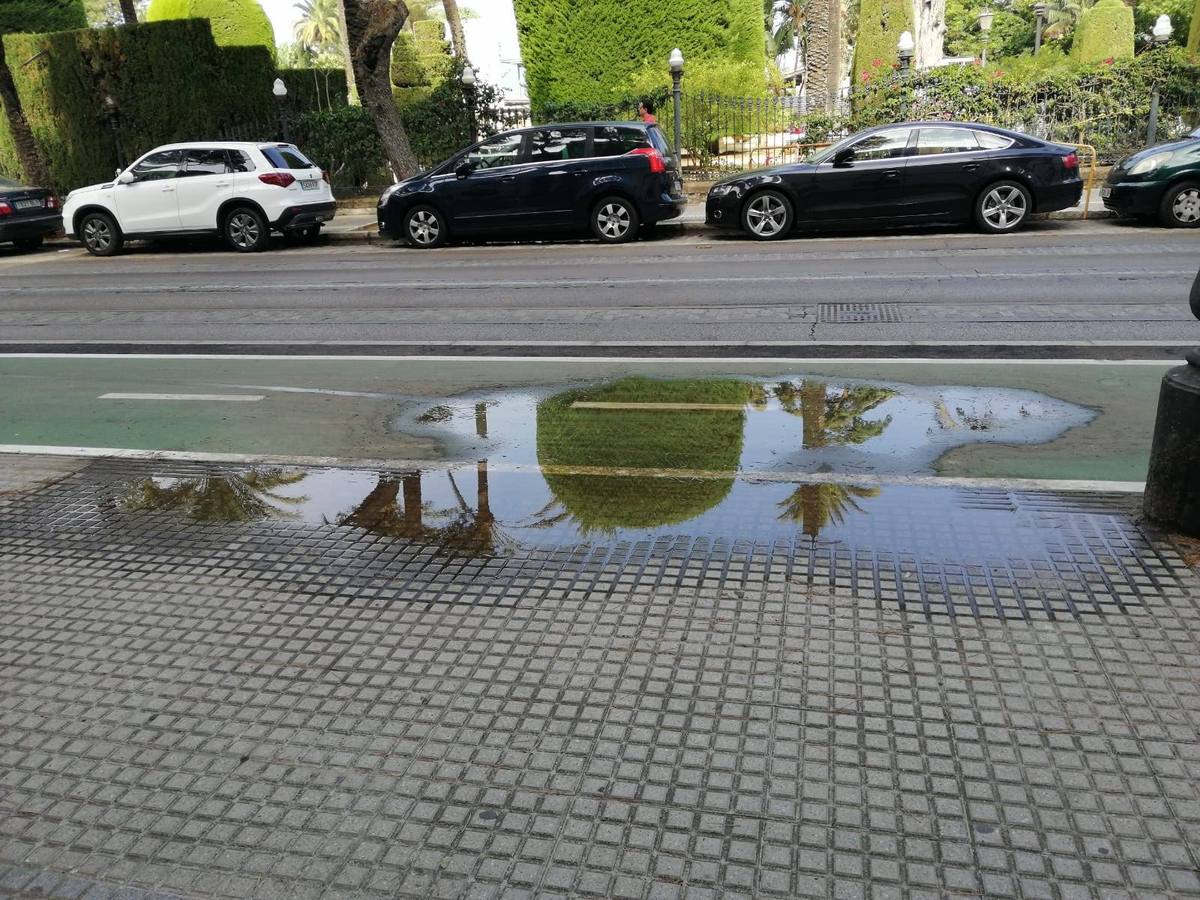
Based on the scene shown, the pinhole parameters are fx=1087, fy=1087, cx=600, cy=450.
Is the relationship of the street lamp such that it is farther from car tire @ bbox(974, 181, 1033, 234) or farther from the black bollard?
the black bollard

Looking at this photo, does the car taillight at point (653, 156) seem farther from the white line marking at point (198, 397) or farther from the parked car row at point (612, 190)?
the white line marking at point (198, 397)

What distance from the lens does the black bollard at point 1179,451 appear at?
4746 millimetres

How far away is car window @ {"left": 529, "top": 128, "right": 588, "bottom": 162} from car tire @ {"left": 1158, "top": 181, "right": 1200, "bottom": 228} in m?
8.41

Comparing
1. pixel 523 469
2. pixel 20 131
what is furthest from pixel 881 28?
pixel 523 469

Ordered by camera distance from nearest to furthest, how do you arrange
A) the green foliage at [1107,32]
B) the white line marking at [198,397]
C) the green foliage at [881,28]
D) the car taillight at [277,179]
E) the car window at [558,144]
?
1. the white line marking at [198,397]
2. the car window at [558,144]
3. the car taillight at [277,179]
4. the green foliage at [881,28]
5. the green foliage at [1107,32]

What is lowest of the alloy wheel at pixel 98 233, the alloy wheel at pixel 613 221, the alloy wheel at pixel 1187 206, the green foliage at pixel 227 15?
the alloy wheel at pixel 1187 206

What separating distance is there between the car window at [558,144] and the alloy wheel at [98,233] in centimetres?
791

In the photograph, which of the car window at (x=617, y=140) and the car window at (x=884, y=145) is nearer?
the car window at (x=884, y=145)

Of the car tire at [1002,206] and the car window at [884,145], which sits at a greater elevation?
the car window at [884,145]

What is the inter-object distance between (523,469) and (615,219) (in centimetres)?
1129

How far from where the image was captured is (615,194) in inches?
659

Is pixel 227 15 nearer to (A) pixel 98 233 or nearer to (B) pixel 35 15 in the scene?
(B) pixel 35 15

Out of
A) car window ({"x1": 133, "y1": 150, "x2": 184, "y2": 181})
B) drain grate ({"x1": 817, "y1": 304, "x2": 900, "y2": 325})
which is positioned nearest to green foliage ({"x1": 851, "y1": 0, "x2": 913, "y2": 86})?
car window ({"x1": 133, "y1": 150, "x2": 184, "y2": 181})

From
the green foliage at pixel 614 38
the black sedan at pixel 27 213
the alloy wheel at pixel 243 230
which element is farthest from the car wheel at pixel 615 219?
the green foliage at pixel 614 38
